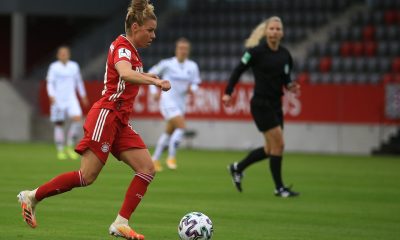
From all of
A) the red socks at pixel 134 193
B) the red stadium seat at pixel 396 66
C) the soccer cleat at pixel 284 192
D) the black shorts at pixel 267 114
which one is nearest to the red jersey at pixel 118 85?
the red socks at pixel 134 193

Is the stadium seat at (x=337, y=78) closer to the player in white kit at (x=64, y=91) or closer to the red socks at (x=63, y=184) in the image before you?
the player in white kit at (x=64, y=91)

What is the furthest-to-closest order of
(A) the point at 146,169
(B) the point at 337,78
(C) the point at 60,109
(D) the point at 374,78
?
(B) the point at 337,78 → (D) the point at 374,78 → (C) the point at 60,109 → (A) the point at 146,169

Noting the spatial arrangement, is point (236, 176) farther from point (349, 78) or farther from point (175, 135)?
point (349, 78)

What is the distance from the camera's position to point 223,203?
13.6 metres

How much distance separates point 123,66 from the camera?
927cm

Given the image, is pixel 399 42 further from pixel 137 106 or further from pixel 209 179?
pixel 209 179

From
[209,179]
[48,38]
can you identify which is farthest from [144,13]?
[48,38]

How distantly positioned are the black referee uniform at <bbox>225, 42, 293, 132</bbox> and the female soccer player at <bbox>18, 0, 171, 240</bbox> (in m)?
5.10

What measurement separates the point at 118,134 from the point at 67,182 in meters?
0.64

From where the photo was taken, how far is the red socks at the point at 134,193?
9.51 m

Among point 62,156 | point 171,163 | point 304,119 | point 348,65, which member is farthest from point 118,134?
point 348,65

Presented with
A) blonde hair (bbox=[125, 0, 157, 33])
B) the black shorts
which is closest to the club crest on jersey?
blonde hair (bbox=[125, 0, 157, 33])

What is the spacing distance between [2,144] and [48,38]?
432 inches

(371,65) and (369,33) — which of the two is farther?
(369,33)
